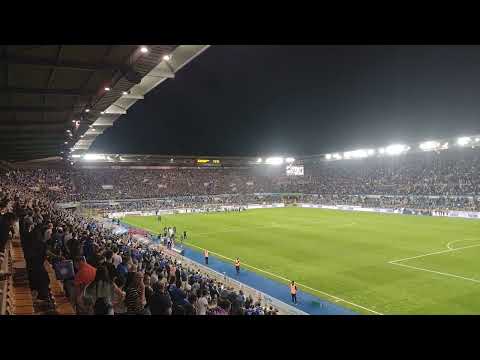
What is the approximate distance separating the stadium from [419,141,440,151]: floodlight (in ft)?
1.61

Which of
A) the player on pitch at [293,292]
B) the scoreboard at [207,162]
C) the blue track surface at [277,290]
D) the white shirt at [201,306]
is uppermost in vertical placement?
the scoreboard at [207,162]

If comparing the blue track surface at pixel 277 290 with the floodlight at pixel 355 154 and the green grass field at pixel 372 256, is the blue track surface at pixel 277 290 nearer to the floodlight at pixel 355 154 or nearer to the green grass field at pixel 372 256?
the green grass field at pixel 372 256

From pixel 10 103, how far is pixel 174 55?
Result: 23.0 feet

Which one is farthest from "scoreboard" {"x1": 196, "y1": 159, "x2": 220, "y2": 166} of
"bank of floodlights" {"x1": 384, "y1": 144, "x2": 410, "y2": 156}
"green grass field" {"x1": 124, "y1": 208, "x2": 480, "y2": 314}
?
"green grass field" {"x1": 124, "y1": 208, "x2": 480, "y2": 314}

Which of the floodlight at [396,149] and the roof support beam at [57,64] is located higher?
the floodlight at [396,149]

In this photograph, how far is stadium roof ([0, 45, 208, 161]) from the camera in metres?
9.26

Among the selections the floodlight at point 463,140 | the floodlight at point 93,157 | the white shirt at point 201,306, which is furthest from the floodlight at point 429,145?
the white shirt at point 201,306

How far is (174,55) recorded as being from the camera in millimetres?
10438

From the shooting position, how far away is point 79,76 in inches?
454

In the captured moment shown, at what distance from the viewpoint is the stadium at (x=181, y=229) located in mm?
7961

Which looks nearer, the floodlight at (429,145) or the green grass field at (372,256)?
the green grass field at (372,256)

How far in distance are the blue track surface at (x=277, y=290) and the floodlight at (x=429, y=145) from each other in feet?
177

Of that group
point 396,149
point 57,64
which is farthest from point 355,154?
point 57,64
